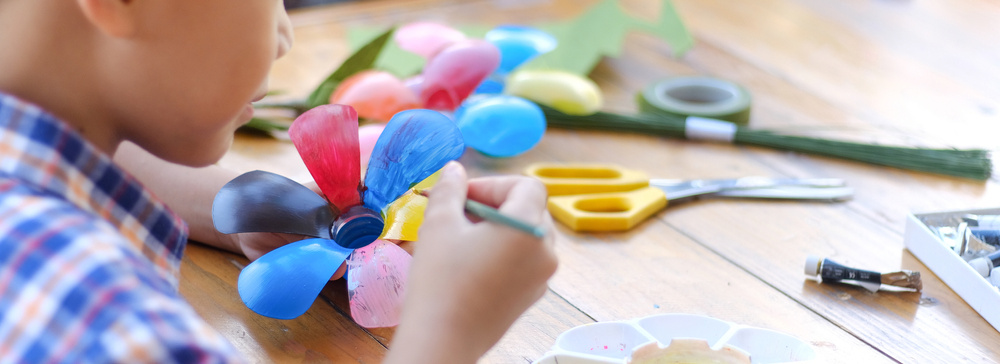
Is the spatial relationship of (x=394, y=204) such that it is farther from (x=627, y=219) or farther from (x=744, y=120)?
(x=744, y=120)

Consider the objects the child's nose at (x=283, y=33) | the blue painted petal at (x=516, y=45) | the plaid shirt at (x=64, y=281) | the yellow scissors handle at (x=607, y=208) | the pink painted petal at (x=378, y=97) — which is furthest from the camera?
the blue painted petal at (x=516, y=45)

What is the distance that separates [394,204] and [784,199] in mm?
333

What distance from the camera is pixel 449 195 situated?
0.41 metres

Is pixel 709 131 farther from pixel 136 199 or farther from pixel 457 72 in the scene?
pixel 136 199

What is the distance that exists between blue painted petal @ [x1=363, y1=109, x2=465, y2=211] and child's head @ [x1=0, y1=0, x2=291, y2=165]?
10cm

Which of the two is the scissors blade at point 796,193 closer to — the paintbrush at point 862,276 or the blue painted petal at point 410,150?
the paintbrush at point 862,276

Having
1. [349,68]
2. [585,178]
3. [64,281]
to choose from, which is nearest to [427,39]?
[349,68]

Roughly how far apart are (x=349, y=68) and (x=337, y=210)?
11.8 inches

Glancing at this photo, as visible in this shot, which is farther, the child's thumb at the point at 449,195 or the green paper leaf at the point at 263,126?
the green paper leaf at the point at 263,126

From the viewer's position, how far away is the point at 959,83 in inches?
35.6

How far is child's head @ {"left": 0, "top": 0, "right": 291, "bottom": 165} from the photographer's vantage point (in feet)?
1.26

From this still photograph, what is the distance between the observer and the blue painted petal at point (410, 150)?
20.3 inches

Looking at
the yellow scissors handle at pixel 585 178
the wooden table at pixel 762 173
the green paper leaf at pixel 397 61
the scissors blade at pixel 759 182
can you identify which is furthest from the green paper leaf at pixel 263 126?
the scissors blade at pixel 759 182

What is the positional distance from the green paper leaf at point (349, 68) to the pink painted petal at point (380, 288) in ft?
1.15
